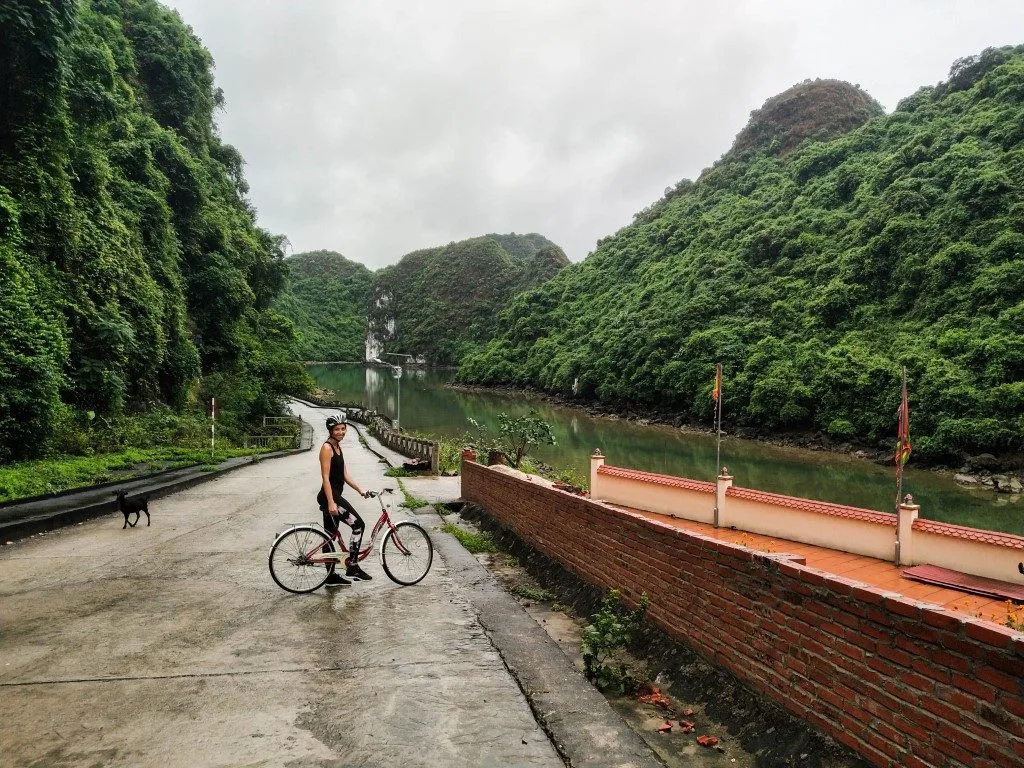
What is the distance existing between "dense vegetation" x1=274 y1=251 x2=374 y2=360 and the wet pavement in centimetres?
13776

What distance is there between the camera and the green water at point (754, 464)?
77.2ft

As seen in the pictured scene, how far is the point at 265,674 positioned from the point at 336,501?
198 centimetres

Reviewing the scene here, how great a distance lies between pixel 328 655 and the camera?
404 centimetres

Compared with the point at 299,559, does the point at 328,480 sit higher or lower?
higher

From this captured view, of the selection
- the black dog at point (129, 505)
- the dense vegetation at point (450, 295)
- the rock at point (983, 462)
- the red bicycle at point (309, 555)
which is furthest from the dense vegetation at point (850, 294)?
the dense vegetation at point (450, 295)

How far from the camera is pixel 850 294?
4425cm

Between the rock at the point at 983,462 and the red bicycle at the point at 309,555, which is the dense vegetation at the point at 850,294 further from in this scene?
the red bicycle at the point at 309,555

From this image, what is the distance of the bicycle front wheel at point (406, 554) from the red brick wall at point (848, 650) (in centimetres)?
217

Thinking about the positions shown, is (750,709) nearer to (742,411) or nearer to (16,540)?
(16,540)

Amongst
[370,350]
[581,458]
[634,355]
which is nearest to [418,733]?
[581,458]

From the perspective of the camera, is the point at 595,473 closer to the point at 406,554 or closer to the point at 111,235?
the point at 406,554

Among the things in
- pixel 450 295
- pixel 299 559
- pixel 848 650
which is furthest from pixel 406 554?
pixel 450 295

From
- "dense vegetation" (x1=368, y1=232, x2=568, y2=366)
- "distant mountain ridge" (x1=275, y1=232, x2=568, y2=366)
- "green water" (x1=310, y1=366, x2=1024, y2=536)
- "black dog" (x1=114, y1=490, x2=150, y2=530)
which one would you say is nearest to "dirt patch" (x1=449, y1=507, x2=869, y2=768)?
"black dog" (x1=114, y1=490, x2=150, y2=530)

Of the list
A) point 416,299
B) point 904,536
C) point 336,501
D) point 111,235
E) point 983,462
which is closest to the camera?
point 336,501
